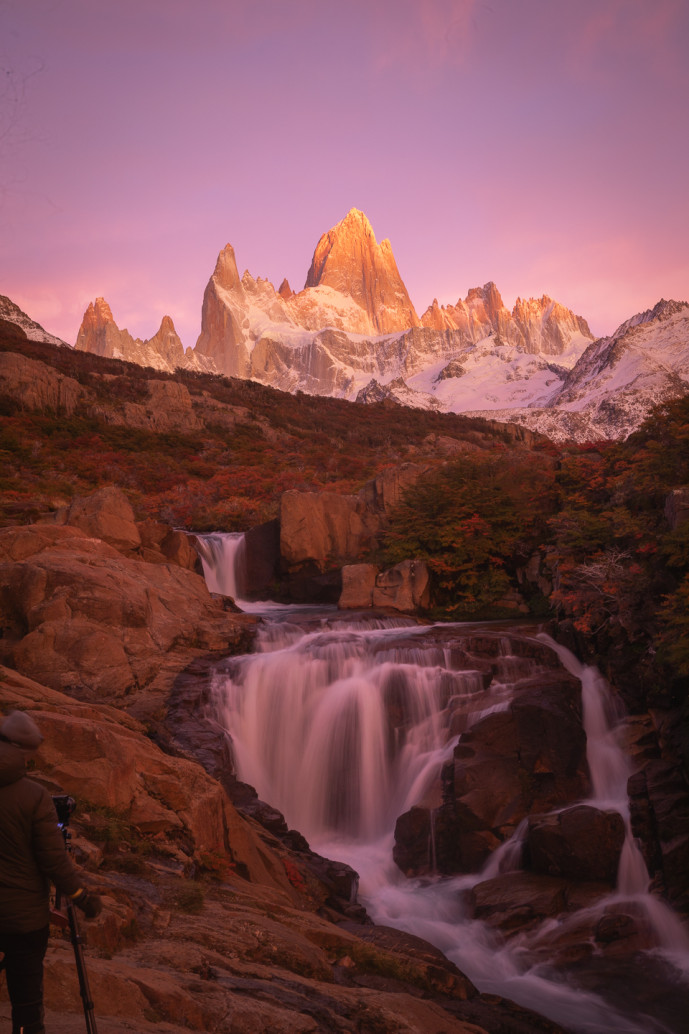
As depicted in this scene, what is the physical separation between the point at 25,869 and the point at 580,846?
343 inches

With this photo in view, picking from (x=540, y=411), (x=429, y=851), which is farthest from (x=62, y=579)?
(x=540, y=411)

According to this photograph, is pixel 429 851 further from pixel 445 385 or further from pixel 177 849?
pixel 445 385

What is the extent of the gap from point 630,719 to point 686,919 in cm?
405

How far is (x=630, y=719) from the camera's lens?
1275 cm

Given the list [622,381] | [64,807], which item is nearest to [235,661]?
[64,807]

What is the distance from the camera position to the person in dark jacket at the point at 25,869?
3.41 m

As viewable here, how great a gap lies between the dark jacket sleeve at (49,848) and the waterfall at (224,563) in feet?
61.3

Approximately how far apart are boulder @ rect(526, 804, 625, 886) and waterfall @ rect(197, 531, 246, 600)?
45.5 ft

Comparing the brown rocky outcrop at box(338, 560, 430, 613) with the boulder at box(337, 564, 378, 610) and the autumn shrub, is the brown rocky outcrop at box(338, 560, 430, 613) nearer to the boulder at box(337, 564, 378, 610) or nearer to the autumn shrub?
the boulder at box(337, 564, 378, 610)

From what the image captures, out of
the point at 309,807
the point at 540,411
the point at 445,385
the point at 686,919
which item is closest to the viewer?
the point at 686,919

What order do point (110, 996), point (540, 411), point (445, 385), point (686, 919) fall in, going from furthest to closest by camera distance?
1. point (445, 385)
2. point (540, 411)
3. point (686, 919)
4. point (110, 996)

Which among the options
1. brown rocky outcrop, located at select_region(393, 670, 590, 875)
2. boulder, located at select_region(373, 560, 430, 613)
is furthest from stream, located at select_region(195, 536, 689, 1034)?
boulder, located at select_region(373, 560, 430, 613)

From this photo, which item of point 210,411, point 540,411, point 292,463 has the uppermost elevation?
point 540,411

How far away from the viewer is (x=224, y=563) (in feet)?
75.7
